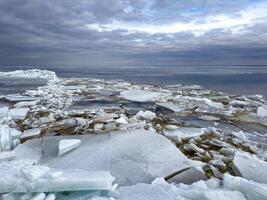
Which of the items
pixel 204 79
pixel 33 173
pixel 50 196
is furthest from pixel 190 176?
pixel 204 79

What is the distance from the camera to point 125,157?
3754 millimetres

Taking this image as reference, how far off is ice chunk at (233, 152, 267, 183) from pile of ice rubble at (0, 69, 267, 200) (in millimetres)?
11

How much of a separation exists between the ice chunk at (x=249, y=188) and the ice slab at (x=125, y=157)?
2.33ft

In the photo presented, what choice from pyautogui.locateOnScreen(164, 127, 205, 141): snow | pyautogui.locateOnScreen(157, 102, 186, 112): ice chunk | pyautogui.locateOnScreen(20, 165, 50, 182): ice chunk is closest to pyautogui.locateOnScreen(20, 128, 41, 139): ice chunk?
pyautogui.locateOnScreen(164, 127, 205, 141): snow

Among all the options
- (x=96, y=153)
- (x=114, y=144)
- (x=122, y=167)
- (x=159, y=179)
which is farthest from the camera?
(x=114, y=144)

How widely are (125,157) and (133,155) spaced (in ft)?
0.37

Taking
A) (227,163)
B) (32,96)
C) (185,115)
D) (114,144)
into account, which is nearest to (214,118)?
(185,115)

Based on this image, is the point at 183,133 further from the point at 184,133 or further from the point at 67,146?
the point at 67,146

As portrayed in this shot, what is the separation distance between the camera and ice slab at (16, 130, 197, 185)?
3.46 meters

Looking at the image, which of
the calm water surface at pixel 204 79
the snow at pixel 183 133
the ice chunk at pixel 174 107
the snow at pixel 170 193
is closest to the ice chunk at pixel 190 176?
the snow at pixel 170 193

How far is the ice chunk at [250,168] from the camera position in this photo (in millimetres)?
3391

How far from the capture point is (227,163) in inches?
161

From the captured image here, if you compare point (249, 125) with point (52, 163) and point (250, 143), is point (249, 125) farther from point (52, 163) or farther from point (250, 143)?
point (52, 163)

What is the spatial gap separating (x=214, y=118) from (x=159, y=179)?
421 centimetres
